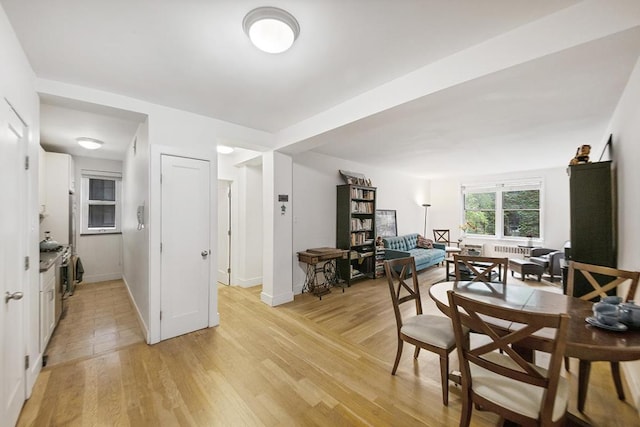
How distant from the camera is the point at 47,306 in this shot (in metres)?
2.65

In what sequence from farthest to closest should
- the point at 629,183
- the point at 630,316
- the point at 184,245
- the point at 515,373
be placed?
1. the point at 184,245
2. the point at 629,183
3. the point at 630,316
4. the point at 515,373

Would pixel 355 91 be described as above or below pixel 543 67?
above

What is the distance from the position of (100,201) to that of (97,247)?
3.16ft

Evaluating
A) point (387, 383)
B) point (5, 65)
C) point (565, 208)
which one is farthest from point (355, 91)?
point (565, 208)

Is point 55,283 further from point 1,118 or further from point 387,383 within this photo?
point 387,383

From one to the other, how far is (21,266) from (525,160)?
776 cm

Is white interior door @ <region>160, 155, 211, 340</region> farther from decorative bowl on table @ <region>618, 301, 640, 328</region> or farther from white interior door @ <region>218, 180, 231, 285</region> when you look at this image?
decorative bowl on table @ <region>618, 301, 640, 328</region>

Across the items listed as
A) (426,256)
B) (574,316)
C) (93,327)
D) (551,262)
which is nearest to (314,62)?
(574,316)

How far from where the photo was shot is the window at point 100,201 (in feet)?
17.2

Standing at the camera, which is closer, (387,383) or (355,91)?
(387,383)

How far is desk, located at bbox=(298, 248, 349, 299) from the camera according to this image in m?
4.29

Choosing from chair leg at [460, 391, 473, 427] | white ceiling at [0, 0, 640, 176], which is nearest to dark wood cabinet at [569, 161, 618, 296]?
white ceiling at [0, 0, 640, 176]

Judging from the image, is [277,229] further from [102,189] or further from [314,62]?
[102,189]

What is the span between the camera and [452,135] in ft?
13.0
